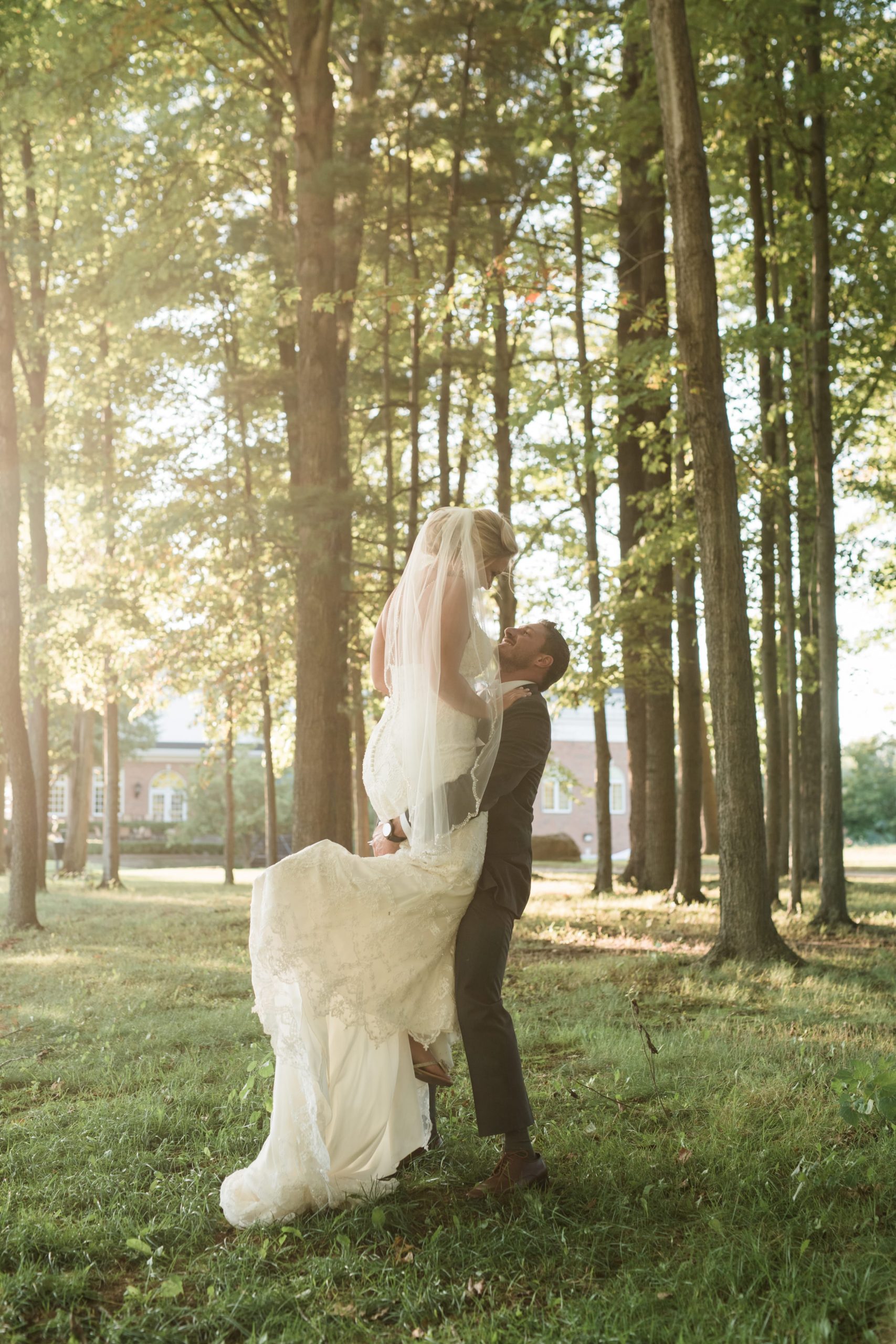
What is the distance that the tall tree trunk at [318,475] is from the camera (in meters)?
11.7

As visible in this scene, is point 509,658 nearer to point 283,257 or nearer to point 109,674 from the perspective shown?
point 283,257

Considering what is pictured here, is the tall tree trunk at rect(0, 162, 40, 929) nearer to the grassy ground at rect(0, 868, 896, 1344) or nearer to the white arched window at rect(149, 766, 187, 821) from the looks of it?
the grassy ground at rect(0, 868, 896, 1344)

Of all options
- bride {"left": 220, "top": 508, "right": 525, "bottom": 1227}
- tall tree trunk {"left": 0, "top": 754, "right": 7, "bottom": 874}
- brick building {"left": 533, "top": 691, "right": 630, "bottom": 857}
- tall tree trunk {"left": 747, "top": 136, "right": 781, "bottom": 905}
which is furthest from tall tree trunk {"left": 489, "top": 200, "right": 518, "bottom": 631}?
brick building {"left": 533, "top": 691, "right": 630, "bottom": 857}

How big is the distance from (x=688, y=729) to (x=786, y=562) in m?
2.59

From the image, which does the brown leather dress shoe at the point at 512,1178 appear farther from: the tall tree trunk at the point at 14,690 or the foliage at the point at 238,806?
the foliage at the point at 238,806

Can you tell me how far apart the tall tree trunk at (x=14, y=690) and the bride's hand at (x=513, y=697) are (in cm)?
914

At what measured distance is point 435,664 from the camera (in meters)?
4.15

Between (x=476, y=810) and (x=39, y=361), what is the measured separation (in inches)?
670

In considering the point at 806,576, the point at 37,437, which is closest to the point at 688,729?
the point at 806,576

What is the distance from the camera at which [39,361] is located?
60.5ft

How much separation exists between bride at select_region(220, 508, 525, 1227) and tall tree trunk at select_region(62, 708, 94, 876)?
70.3 feet

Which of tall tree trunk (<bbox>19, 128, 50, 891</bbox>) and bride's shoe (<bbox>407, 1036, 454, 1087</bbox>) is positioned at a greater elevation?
tall tree trunk (<bbox>19, 128, 50, 891</bbox>)

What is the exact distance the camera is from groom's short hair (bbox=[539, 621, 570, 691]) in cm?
445

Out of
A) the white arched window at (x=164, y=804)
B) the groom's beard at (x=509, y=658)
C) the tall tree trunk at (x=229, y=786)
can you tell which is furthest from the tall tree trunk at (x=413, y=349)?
the white arched window at (x=164, y=804)
